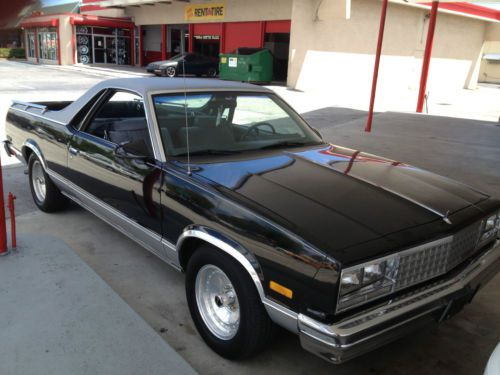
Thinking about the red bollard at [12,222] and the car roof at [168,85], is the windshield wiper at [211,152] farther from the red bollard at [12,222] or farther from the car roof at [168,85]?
the red bollard at [12,222]

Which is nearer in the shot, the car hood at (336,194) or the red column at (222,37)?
the car hood at (336,194)

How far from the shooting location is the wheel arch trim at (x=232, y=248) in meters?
2.29

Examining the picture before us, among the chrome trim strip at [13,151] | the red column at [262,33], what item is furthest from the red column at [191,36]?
the chrome trim strip at [13,151]

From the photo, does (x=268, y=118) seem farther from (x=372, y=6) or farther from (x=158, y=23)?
(x=158, y=23)

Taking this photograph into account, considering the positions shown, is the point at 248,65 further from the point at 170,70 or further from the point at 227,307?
the point at 227,307

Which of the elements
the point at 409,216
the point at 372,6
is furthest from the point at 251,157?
the point at 372,6

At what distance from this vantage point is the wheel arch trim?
7.50 ft

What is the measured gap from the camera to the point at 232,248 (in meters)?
2.39

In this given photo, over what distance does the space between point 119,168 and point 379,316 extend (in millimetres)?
2126

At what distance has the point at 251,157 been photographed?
3203mm

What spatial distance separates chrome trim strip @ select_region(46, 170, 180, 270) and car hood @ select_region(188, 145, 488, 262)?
620mm

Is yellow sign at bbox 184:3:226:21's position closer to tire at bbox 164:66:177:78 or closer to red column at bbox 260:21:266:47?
red column at bbox 260:21:266:47

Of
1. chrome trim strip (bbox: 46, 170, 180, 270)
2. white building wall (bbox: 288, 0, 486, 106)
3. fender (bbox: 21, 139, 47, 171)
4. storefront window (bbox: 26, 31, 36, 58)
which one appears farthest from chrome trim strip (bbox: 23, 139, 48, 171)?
storefront window (bbox: 26, 31, 36, 58)

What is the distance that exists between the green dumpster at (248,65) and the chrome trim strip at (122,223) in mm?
18625
